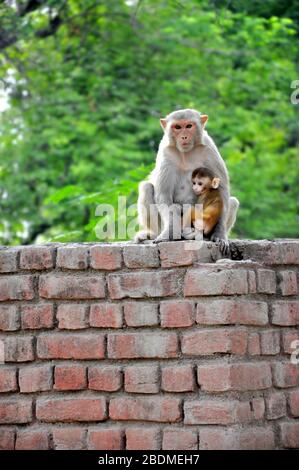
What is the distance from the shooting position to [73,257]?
4570 millimetres

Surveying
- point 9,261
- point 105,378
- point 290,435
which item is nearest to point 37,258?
point 9,261

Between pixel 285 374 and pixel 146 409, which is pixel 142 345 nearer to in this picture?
pixel 146 409

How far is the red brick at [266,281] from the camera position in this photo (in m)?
4.48

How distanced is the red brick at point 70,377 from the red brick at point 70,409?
61 millimetres

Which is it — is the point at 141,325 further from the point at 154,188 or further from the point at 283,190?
the point at 283,190

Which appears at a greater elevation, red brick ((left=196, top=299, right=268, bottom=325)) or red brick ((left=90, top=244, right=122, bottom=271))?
red brick ((left=90, top=244, right=122, bottom=271))

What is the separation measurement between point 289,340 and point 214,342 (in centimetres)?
61

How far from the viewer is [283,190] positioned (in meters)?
19.5

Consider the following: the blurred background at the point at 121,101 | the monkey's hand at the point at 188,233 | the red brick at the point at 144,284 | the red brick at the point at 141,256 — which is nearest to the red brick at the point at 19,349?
the red brick at the point at 144,284

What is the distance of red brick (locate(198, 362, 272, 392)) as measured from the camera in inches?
162

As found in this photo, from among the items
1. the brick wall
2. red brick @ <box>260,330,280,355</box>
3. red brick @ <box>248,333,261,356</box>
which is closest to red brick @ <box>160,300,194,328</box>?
the brick wall

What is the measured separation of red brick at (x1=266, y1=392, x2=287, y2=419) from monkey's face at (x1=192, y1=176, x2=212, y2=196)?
132 centimetres

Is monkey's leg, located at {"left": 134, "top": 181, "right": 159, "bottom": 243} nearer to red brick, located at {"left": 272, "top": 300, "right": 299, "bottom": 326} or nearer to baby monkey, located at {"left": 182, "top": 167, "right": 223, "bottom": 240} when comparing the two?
baby monkey, located at {"left": 182, "top": 167, "right": 223, "bottom": 240}

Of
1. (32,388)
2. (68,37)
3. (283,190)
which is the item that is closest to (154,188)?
(32,388)
